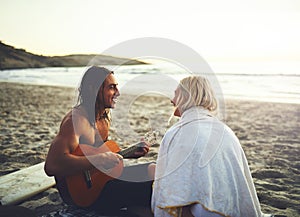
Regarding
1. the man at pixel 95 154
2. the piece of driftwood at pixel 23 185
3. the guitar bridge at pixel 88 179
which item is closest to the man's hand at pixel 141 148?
the man at pixel 95 154

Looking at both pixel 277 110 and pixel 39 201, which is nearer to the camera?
pixel 39 201

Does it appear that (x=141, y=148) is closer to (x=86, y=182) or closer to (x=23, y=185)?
(x=86, y=182)

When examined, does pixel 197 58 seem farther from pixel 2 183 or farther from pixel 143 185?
pixel 2 183

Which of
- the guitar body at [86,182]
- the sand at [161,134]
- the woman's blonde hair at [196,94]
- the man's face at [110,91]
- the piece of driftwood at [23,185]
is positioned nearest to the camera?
the woman's blonde hair at [196,94]

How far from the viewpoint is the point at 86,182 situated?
2307mm

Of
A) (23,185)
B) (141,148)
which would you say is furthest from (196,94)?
(23,185)

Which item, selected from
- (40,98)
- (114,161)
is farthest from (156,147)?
(40,98)

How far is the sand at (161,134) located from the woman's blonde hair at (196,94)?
1227mm

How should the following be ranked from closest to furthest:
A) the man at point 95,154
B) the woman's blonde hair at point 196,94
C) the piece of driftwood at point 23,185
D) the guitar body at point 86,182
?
1. the woman's blonde hair at point 196,94
2. the man at point 95,154
3. the guitar body at point 86,182
4. the piece of driftwood at point 23,185

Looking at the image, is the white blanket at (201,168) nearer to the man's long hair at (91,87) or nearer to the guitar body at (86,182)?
the guitar body at (86,182)

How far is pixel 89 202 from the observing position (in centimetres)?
238

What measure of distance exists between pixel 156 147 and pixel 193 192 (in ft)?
8.66

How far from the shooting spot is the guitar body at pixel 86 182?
2.29 m

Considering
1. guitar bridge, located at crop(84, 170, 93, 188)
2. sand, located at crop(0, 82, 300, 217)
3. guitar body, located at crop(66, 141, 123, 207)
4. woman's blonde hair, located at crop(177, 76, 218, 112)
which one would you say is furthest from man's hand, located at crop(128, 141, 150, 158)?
sand, located at crop(0, 82, 300, 217)
